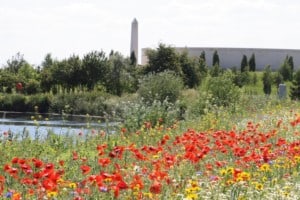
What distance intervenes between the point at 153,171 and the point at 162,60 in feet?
107

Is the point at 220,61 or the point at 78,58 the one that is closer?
the point at 78,58

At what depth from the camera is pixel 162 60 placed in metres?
37.5

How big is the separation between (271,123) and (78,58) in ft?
91.1

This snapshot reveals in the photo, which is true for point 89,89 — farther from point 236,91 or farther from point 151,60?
point 236,91

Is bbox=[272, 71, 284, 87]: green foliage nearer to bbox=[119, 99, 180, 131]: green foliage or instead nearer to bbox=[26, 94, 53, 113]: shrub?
bbox=[26, 94, 53, 113]: shrub

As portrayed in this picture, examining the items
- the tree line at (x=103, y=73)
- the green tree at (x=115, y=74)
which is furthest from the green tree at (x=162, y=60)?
the green tree at (x=115, y=74)

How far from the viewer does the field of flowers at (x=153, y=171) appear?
428 centimetres

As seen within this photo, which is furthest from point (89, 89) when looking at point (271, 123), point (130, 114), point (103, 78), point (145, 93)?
point (271, 123)

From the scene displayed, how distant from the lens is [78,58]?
128 feet

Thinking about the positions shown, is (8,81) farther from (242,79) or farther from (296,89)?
(296,89)

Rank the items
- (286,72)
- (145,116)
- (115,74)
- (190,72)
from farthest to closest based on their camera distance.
Answer: 1. (286,72)
2. (190,72)
3. (115,74)
4. (145,116)

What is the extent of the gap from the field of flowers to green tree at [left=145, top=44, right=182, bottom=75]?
27.4 meters

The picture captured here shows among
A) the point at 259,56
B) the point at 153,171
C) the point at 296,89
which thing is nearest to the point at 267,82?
the point at 296,89

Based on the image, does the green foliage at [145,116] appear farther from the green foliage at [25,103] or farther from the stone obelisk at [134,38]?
the stone obelisk at [134,38]
